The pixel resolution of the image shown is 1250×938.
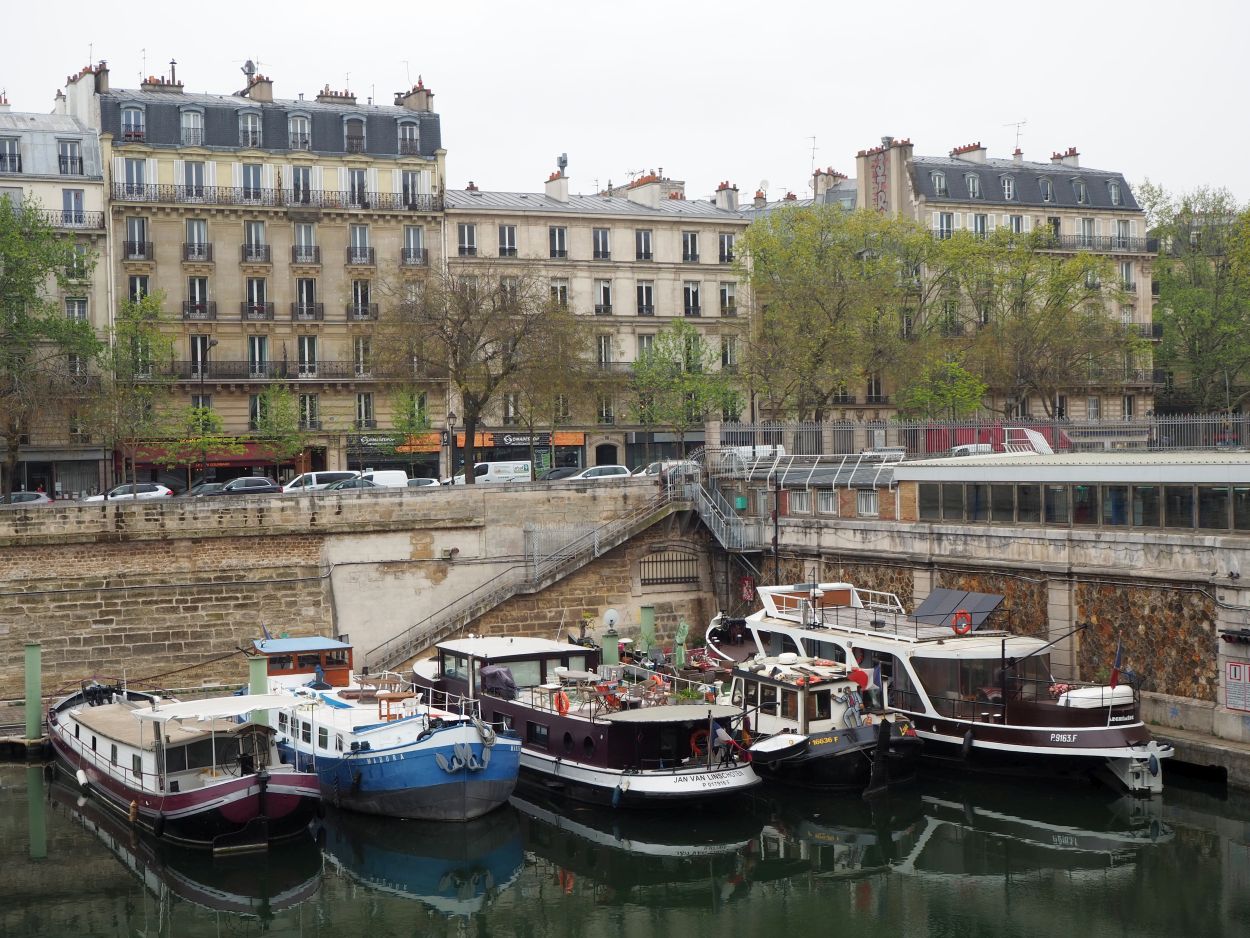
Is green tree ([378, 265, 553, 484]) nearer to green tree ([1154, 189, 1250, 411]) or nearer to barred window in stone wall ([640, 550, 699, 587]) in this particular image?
barred window in stone wall ([640, 550, 699, 587])

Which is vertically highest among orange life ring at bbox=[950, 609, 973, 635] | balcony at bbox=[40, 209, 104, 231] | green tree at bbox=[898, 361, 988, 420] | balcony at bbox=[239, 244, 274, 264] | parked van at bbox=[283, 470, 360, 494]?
balcony at bbox=[40, 209, 104, 231]

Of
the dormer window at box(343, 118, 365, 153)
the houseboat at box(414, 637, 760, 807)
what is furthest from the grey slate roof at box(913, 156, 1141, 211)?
the houseboat at box(414, 637, 760, 807)

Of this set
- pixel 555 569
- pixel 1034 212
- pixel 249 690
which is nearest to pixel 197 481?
pixel 555 569

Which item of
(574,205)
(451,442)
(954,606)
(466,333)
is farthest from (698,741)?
(574,205)

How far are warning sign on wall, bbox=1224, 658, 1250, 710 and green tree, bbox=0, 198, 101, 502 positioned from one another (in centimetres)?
3226

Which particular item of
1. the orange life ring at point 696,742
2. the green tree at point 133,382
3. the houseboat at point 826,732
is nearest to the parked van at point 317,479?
the green tree at point 133,382

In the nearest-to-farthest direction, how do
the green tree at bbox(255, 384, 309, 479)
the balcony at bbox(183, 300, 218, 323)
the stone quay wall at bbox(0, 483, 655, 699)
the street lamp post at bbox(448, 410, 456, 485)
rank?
the stone quay wall at bbox(0, 483, 655, 699)
the green tree at bbox(255, 384, 309, 479)
the balcony at bbox(183, 300, 218, 323)
the street lamp post at bbox(448, 410, 456, 485)

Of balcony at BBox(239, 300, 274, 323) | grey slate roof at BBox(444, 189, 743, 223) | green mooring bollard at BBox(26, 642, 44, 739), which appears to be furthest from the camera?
grey slate roof at BBox(444, 189, 743, 223)

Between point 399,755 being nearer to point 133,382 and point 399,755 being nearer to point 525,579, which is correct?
point 525,579

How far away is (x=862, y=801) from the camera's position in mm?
26000

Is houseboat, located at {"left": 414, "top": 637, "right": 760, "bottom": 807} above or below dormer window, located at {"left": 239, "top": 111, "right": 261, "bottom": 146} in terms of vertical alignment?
below

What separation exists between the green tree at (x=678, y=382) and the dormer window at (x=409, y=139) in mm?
11496

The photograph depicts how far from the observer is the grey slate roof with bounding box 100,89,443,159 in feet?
172

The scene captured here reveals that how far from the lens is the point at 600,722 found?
25047 mm
